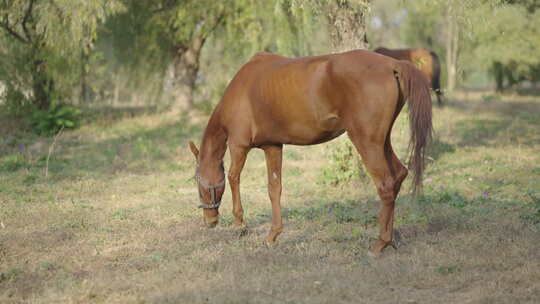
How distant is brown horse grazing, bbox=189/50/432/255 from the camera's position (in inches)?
210

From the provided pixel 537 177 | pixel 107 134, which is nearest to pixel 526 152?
pixel 537 177

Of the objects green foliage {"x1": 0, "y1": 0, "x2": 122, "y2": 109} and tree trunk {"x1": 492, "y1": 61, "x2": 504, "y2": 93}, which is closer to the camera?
green foliage {"x1": 0, "y1": 0, "x2": 122, "y2": 109}

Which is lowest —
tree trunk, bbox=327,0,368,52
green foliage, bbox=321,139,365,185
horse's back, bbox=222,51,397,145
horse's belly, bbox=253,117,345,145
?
green foliage, bbox=321,139,365,185

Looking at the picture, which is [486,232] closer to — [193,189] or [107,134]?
[193,189]

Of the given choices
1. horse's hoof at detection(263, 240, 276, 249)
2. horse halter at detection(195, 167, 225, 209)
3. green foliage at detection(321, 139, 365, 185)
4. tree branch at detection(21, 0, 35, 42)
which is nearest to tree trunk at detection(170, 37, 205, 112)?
tree branch at detection(21, 0, 35, 42)

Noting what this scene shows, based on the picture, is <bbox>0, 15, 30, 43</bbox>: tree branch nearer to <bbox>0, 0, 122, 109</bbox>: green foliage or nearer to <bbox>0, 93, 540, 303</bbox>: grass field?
<bbox>0, 0, 122, 109</bbox>: green foliage

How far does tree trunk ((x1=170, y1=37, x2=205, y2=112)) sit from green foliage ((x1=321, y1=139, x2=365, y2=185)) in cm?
917

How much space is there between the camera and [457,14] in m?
7.80

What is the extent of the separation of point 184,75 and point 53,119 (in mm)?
4135

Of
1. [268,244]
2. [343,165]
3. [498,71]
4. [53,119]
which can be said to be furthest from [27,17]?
[498,71]

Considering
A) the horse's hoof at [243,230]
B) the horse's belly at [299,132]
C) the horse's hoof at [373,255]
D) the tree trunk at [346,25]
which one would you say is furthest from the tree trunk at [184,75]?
the horse's hoof at [373,255]

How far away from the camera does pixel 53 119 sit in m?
15.0

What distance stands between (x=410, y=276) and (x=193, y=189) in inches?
200

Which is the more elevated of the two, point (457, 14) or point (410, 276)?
point (457, 14)
